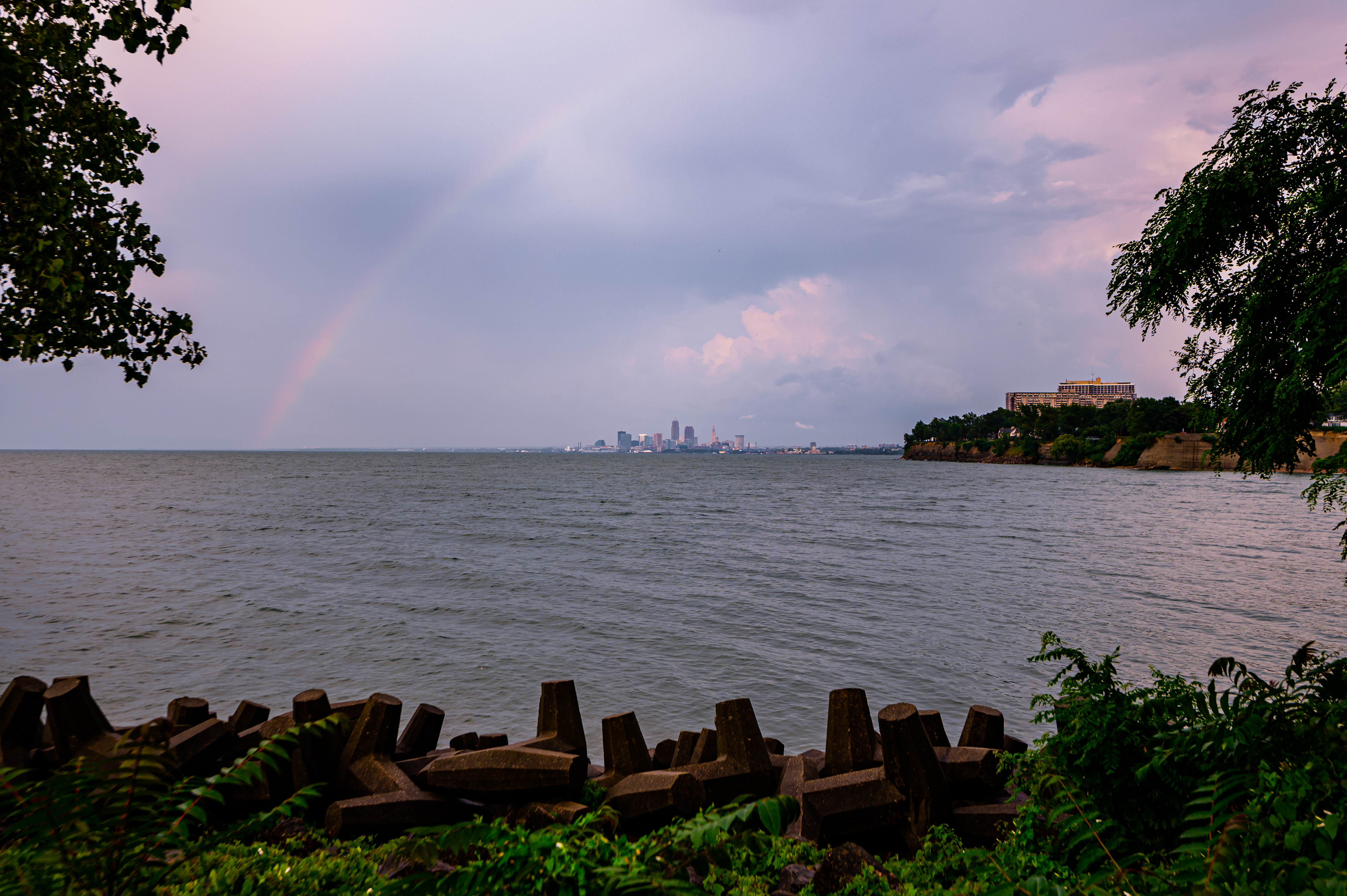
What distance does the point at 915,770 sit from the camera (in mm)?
4469

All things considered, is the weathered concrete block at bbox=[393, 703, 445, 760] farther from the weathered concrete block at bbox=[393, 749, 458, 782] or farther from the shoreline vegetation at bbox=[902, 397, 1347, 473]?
the shoreline vegetation at bbox=[902, 397, 1347, 473]

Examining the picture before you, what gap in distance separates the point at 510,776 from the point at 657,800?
42.1 inches

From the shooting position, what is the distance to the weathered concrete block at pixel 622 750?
5.07m

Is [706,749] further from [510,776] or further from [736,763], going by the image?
[510,776]

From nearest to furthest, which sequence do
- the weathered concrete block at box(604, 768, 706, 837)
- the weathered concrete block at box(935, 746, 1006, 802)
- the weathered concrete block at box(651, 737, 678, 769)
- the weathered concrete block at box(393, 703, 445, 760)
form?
1. the weathered concrete block at box(604, 768, 706, 837)
2. the weathered concrete block at box(935, 746, 1006, 802)
3. the weathered concrete block at box(393, 703, 445, 760)
4. the weathered concrete block at box(651, 737, 678, 769)

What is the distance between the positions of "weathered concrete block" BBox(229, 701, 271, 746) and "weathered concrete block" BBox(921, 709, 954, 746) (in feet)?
18.8

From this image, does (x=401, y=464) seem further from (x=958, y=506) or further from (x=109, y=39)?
(x=109, y=39)

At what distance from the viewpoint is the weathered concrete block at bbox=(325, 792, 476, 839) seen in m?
4.36

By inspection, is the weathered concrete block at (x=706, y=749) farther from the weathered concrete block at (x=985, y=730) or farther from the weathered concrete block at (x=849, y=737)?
the weathered concrete block at (x=985, y=730)

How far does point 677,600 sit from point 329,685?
9474mm

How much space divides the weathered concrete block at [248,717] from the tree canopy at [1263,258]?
12.2 m

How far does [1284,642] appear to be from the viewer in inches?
589

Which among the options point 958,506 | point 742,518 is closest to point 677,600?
point 742,518

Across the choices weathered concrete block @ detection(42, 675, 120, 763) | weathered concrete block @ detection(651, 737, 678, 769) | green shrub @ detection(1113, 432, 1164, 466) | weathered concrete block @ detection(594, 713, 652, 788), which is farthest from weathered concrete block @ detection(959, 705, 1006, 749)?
green shrub @ detection(1113, 432, 1164, 466)
